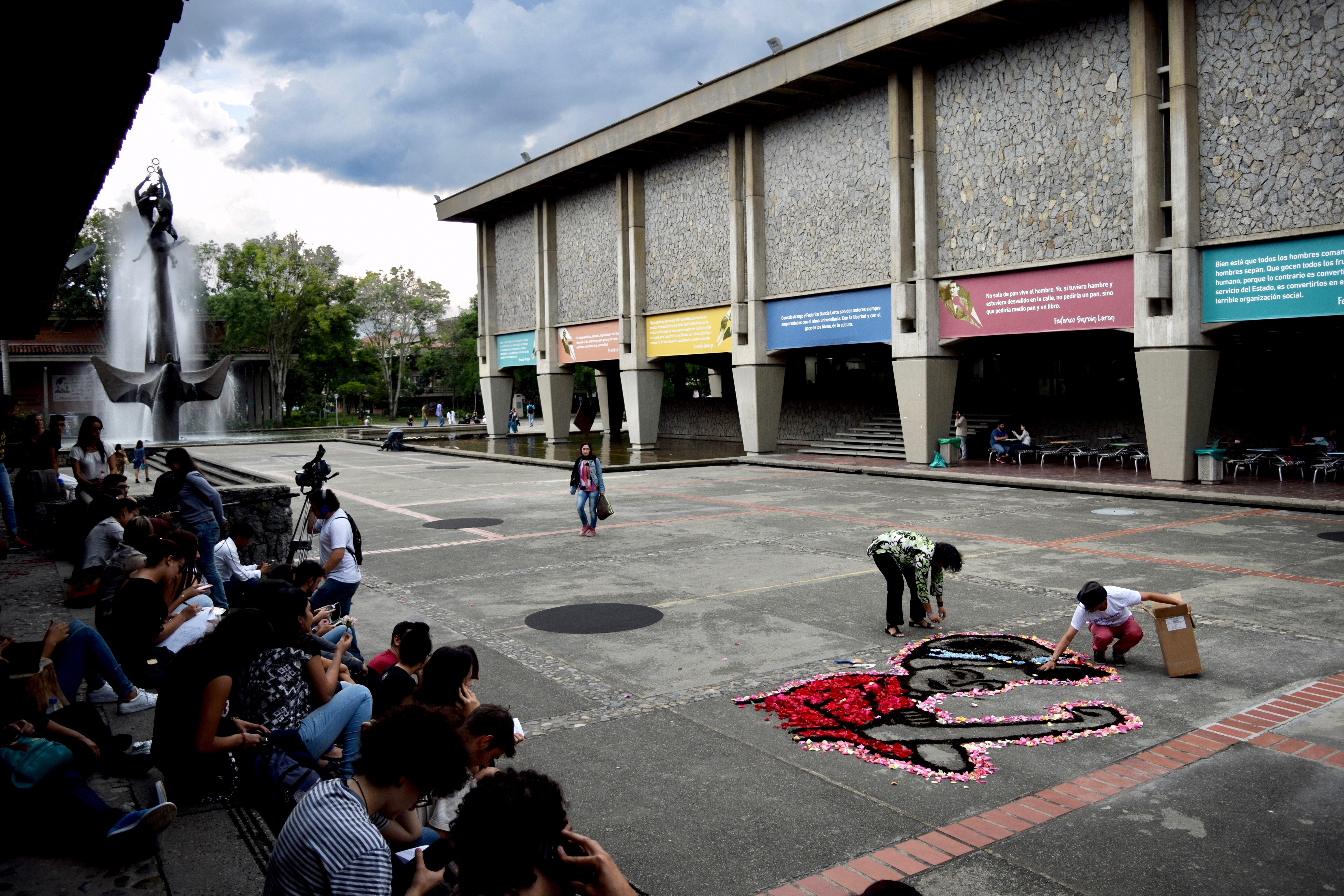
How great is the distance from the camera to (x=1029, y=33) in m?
22.8

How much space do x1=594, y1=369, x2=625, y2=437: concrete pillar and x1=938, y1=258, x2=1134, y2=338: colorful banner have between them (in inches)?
866

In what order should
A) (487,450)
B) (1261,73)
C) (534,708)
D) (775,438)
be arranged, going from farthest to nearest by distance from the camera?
(487,450) < (775,438) < (1261,73) < (534,708)

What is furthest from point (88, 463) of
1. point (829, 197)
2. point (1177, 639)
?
point (829, 197)

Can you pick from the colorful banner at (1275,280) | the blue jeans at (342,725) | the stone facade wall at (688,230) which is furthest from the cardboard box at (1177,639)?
the stone facade wall at (688,230)

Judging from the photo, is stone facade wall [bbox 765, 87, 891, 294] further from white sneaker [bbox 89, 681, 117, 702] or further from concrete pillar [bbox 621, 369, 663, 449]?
white sneaker [bbox 89, 681, 117, 702]

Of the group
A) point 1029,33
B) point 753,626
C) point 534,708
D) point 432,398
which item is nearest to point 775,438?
point 1029,33

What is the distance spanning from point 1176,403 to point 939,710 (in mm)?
16041

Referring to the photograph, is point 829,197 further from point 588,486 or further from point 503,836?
point 503,836

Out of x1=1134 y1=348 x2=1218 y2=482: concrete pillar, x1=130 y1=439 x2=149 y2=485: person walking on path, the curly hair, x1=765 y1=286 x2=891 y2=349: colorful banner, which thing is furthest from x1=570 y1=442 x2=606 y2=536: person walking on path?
x1=130 y1=439 x2=149 y2=485: person walking on path

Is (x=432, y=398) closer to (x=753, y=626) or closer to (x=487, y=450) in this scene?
(x=487, y=450)

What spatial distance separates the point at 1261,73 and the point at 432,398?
259 feet

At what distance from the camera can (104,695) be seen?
6852mm

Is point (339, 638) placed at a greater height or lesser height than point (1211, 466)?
lesser

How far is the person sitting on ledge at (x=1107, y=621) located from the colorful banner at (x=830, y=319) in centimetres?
1901
